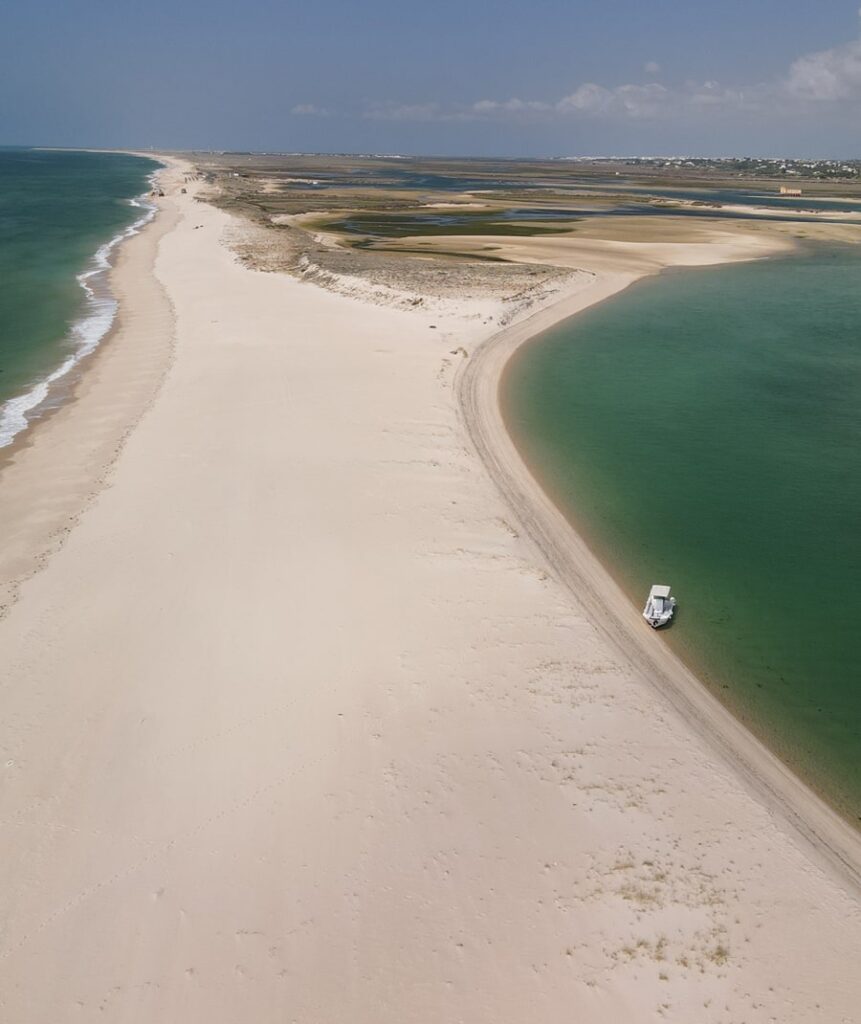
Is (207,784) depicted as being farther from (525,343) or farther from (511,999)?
(525,343)

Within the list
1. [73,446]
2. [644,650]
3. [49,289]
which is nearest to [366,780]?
[644,650]

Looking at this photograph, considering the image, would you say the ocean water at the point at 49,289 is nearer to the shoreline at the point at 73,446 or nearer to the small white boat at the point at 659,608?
the shoreline at the point at 73,446

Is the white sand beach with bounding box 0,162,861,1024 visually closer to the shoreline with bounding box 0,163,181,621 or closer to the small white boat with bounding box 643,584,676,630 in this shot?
the shoreline with bounding box 0,163,181,621

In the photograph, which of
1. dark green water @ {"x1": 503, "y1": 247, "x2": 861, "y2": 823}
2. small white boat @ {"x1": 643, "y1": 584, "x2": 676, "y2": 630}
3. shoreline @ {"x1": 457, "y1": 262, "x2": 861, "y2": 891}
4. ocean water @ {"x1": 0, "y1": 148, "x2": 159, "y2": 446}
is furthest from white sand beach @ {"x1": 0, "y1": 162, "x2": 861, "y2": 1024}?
ocean water @ {"x1": 0, "y1": 148, "x2": 159, "y2": 446}

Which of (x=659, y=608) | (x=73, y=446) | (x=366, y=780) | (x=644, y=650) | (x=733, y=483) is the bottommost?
(x=366, y=780)

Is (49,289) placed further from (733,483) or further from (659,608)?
(659,608)

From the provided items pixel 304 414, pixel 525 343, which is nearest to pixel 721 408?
pixel 525 343
